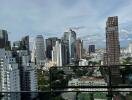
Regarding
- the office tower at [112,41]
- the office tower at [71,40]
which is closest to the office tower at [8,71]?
the office tower at [112,41]

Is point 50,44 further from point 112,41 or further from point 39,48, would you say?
point 112,41

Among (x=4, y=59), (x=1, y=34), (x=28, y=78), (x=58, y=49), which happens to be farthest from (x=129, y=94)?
(x=58, y=49)

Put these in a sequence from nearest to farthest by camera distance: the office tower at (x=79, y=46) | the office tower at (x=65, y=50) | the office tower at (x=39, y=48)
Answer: the office tower at (x=65, y=50), the office tower at (x=39, y=48), the office tower at (x=79, y=46)

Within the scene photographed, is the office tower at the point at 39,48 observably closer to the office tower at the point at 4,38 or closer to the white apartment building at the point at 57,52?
the white apartment building at the point at 57,52

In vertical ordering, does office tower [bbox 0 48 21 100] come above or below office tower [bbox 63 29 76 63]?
below

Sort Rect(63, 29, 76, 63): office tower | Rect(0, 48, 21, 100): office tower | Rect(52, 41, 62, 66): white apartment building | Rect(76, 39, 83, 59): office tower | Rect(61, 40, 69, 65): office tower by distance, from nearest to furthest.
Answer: Rect(0, 48, 21, 100): office tower, Rect(61, 40, 69, 65): office tower, Rect(52, 41, 62, 66): white apartment building, Rect(63, 29, 76, 63): office tower, Rect(76, 39, 83, 59): office tower

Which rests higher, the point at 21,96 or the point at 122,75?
the point at 122,75

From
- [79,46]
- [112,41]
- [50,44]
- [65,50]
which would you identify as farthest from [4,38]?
[112,41]

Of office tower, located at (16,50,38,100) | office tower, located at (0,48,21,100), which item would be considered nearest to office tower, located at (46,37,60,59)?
office tower, located at (16,50,38,100)

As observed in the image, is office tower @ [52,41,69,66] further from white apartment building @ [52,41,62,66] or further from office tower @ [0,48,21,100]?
office tower @ [0,48,21,100]

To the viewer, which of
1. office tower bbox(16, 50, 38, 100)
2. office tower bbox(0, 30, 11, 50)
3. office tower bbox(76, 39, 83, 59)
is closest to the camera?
office tower bbox(16, 50, 38, 100)

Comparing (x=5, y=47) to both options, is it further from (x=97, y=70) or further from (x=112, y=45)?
(x=97, y=70)
